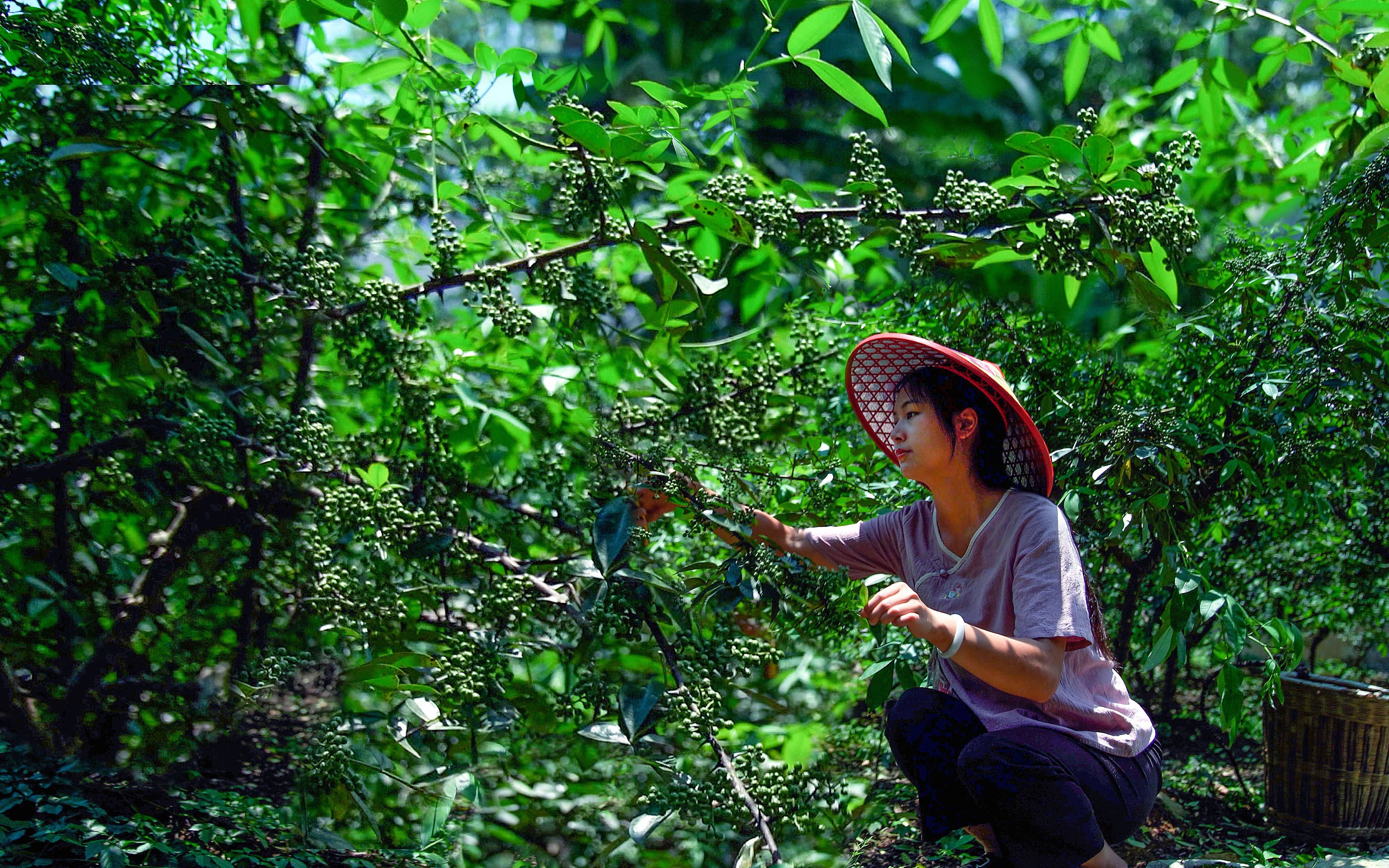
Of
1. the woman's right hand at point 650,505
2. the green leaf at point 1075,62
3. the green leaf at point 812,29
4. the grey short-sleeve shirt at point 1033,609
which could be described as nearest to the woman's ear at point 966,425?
the grey short-sleeve shirt at point 1033,609

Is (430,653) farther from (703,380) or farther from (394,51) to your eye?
(394,51)

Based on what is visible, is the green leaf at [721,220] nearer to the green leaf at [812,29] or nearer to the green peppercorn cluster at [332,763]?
the green leaf at [812,29]

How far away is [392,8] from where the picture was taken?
1.53 meters

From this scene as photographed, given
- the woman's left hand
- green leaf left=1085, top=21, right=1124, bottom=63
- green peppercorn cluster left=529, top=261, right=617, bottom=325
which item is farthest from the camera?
green leaf left=1085, top=21, right=1124, bottom=63

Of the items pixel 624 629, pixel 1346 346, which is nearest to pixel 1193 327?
pixel 1346 346

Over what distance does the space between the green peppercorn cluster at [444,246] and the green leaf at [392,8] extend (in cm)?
36

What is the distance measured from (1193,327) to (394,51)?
1660mm

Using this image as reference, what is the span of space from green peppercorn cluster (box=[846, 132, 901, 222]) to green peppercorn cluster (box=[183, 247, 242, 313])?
1.11 meters

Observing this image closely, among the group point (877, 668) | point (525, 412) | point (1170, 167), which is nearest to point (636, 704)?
point (877, 668)

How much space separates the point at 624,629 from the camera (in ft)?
5.26

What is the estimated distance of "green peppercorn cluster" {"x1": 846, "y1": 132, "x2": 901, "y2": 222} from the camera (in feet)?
6.10

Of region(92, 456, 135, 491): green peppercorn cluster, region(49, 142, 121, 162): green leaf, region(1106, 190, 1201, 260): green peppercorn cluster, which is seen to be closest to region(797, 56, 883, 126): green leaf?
region(1106, 190, 1201, 260): green peppercorn cluster

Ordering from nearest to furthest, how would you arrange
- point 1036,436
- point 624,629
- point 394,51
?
point 1036,436 < point 624,629 < point 394,51

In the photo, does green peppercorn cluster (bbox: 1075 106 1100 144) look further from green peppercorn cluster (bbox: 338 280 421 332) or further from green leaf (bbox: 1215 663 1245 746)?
green peppercorn cluster (bbox: 338 280 421 332)
